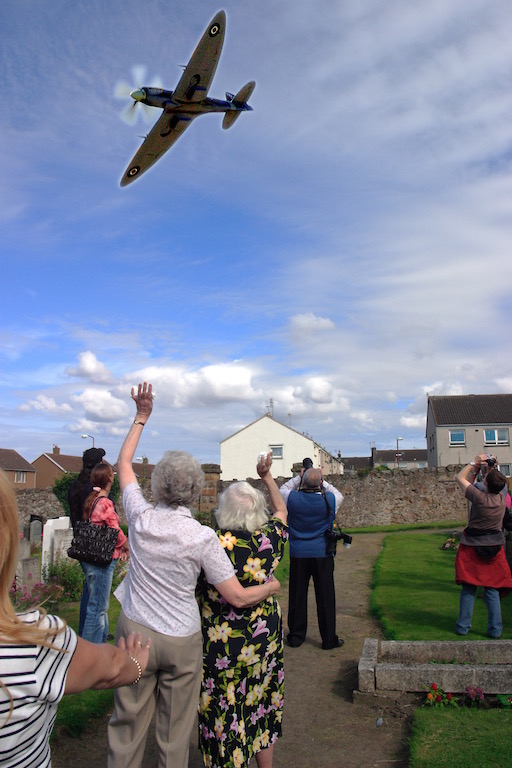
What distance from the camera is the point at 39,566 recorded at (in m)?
8.70

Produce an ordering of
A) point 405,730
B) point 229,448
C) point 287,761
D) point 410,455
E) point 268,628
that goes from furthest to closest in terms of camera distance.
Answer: point 410,455
point 229,448
point 405,730
point 287,761
point 268,628

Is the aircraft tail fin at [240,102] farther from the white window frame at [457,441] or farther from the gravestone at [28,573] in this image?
the white window frame at [457,441]

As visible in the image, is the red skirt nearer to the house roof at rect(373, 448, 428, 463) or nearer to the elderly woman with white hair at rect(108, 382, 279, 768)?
the elderly woman with white hair at rect(108, 382, 279, 768)

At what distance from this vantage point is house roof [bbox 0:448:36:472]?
199ft

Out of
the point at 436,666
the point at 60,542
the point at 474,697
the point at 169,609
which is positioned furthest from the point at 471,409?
the point at 169,609

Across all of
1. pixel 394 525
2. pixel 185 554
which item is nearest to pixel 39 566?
pixel 185 554

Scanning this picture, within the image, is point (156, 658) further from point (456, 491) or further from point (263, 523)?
point (456, 491)

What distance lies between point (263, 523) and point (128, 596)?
0.93 meters

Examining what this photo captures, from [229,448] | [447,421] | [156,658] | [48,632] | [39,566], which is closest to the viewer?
[48,632]

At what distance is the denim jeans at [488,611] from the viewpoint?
6.88 m

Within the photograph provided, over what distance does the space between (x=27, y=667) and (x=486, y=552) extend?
618cm

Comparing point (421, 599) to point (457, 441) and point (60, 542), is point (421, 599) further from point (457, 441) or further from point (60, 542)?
point (457, 441)

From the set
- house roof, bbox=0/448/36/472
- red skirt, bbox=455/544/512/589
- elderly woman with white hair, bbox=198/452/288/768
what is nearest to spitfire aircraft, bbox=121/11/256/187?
elderly woman with white hair, bbox=198/452/288/768

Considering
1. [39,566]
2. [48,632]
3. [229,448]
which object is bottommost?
[39,566]
